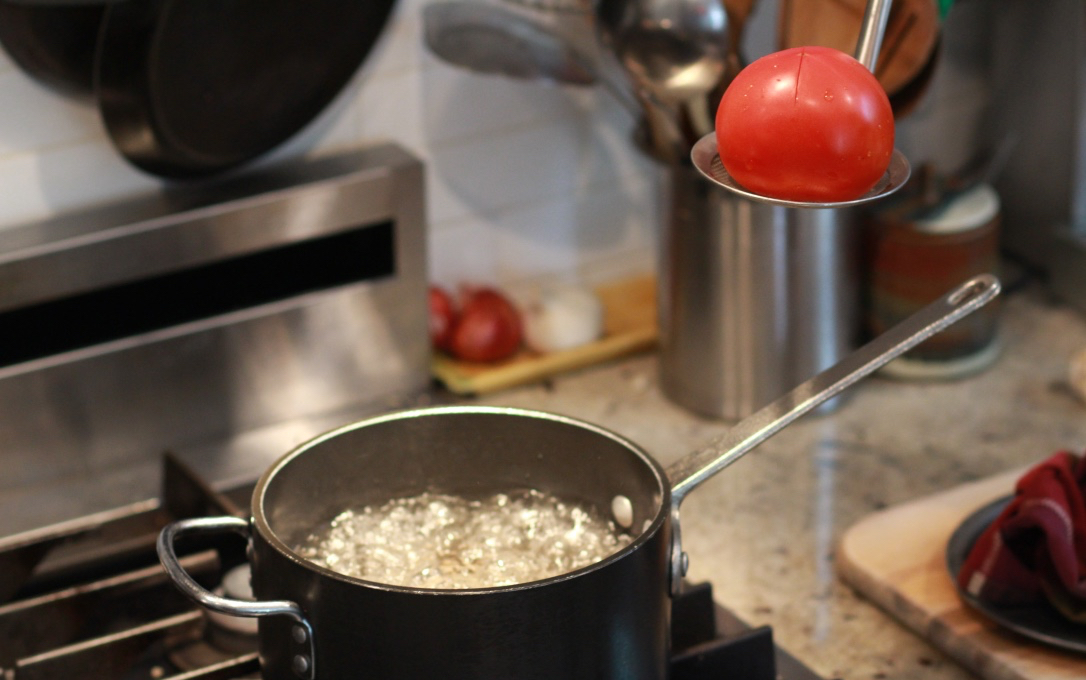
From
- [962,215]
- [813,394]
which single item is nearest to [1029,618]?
[813,394]

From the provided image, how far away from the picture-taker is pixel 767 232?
3.42 ft

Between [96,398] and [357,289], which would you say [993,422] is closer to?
[357,289]

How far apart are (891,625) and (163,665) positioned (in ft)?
1.52

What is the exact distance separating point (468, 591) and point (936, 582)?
0.41 metres

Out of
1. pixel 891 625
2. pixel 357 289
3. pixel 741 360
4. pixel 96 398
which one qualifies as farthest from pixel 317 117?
pixel 891 625

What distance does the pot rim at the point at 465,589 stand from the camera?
1.83 feet

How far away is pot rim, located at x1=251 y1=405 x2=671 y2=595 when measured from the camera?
1.83 feet

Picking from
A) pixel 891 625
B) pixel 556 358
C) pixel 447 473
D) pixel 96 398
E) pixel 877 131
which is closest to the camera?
pixel 877 131

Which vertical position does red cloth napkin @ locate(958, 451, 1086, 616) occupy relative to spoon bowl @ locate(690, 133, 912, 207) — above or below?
below

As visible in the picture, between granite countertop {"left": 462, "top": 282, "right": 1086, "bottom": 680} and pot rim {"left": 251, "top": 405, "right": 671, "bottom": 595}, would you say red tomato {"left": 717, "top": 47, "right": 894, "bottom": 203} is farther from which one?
granite countertop {"left": 462, "top": 282, "right": 1086, "bottom": 680}

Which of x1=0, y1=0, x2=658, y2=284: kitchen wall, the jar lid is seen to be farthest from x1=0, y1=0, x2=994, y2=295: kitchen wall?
the jar lid

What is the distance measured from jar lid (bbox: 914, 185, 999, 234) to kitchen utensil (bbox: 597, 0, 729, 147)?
304 mm

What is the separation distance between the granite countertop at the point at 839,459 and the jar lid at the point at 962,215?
14 cm

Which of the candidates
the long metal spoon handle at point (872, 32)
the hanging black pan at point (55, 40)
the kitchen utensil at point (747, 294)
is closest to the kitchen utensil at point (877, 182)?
the long metal spoon handle at point (872, 32)
